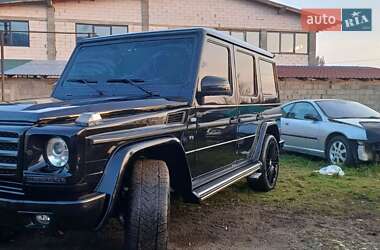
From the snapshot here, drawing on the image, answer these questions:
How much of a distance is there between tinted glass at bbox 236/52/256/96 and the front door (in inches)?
12.3

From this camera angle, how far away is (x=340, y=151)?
8898mm

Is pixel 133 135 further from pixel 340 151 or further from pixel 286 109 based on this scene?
pixel 286 109

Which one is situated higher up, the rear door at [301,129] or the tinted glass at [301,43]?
the tinted glass at [301,43]

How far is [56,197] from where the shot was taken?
2.95 meters

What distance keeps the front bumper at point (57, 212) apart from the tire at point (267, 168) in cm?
357

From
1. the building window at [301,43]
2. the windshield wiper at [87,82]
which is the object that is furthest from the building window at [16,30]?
the windshield wiper at [87,82]

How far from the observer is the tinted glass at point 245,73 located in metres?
5.57

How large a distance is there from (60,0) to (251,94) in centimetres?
2446

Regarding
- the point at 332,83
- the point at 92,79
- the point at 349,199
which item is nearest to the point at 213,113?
the point at 92,79

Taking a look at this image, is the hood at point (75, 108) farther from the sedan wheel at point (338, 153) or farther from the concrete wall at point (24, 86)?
the concrete wall at point (24, 86)

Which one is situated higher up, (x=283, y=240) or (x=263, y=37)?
(x=263, y=37)

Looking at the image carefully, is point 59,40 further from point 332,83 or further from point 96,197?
point 96,197

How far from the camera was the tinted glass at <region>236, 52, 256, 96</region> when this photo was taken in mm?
5567

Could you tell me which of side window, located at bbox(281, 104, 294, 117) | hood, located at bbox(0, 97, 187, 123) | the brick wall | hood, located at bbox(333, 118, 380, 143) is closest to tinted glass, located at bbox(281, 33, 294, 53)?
the brick wall
